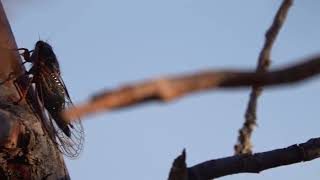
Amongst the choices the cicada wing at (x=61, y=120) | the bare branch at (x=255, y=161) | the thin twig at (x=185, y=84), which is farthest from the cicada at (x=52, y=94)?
the thin twig at (x=185, y=84)

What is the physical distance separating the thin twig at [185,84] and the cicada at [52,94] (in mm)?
1978

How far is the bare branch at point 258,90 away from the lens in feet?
4.58

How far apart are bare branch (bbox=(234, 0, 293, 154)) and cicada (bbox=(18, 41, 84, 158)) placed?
1192mm

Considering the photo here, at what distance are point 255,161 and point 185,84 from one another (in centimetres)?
109

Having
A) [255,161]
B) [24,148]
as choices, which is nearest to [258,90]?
[255,161]

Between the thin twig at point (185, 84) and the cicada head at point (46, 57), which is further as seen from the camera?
the cicada head at point (46, 57)

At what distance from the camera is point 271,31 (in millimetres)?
1418

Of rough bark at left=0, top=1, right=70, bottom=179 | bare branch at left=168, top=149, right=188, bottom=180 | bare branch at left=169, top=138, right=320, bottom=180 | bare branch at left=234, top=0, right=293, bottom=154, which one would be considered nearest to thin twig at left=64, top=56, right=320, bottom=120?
bare branch at left=234, top=0, right=293, bottom=154

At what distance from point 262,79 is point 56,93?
290 cm

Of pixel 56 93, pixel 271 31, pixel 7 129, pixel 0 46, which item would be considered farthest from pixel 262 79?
pixel 56 93

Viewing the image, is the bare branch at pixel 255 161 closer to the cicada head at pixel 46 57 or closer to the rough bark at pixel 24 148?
the rough bark at pixel 24 148

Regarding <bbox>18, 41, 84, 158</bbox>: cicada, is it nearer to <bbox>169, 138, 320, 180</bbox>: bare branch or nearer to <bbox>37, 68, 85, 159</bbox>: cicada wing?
<bbox>37, 68, 85, 159</bbox>: cicada wing

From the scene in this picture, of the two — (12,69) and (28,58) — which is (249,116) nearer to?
(12,69)

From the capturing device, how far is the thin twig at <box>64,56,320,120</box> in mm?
746
